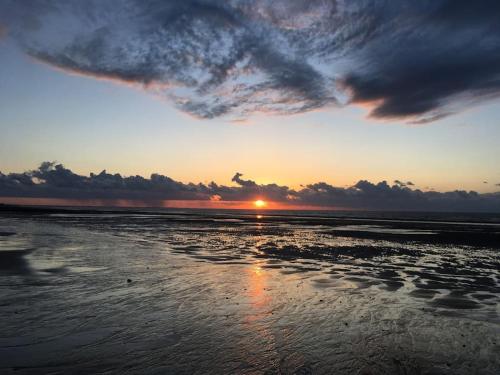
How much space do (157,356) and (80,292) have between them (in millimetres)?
6825

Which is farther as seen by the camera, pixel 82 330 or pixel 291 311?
pixel 291 311

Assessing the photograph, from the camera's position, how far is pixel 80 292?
13.2 metres

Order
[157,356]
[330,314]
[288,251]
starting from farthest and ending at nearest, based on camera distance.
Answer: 1. [288,251]
2. [330,314]
3. [157,356]

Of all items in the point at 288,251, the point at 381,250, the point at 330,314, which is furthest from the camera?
the point at 381,250

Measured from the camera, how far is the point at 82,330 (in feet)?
30.2

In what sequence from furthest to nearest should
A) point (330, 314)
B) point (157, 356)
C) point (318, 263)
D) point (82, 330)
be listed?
point (318, 263)
point (330, 314)
point (82, 330)
point (157, 356)

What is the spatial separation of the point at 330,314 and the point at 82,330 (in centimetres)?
673

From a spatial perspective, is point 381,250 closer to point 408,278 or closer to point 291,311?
point 408,278

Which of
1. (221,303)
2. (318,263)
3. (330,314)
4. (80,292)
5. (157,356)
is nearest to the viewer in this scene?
(157,356)

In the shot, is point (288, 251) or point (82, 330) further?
point (288, 251)

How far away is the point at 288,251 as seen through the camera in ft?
89.2

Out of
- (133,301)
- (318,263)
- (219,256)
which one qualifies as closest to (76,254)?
(219,256)

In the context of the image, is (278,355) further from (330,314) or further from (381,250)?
(381,250)

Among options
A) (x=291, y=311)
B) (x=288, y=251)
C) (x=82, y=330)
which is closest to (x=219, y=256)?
(x=288, y=251)
